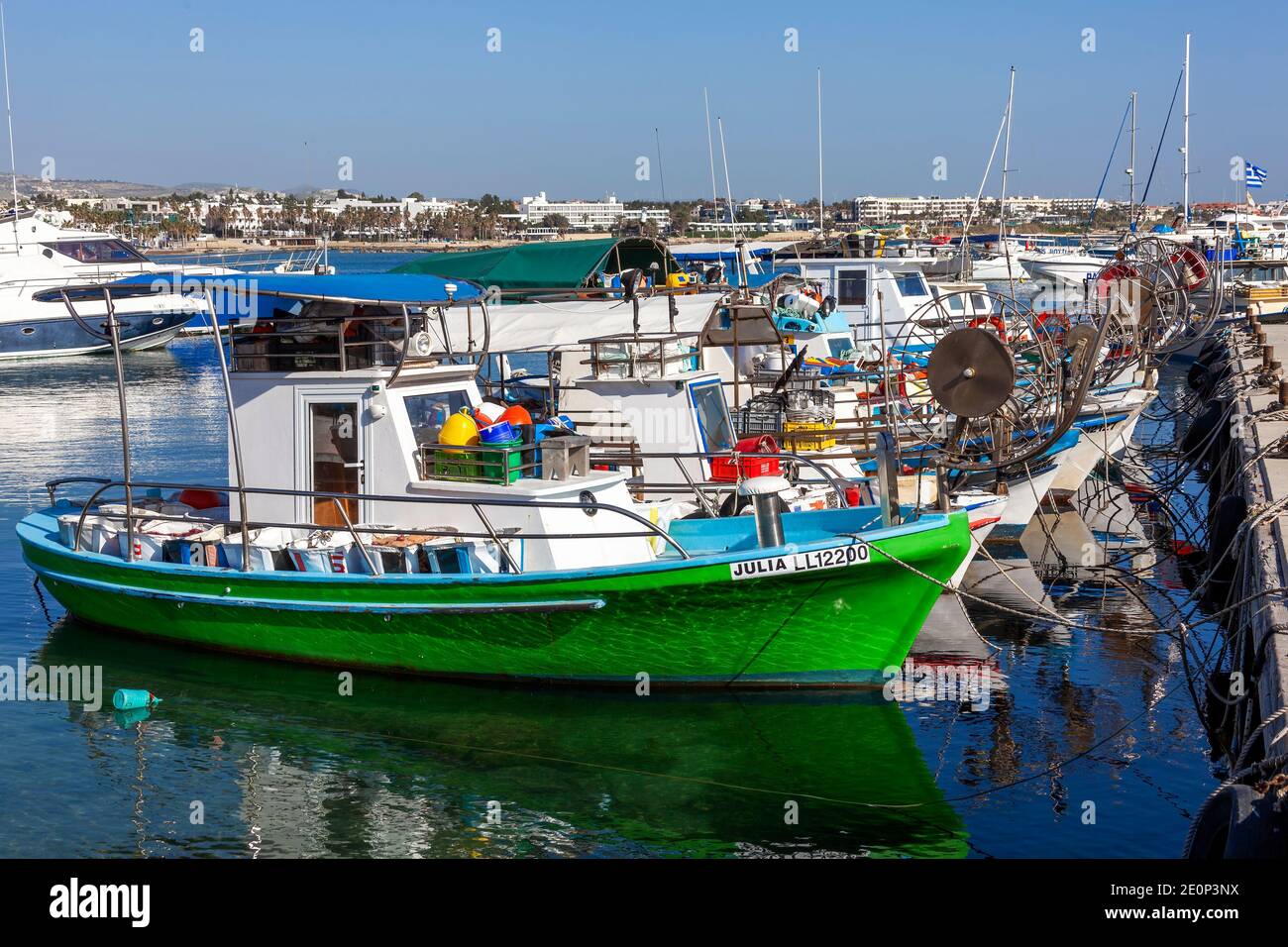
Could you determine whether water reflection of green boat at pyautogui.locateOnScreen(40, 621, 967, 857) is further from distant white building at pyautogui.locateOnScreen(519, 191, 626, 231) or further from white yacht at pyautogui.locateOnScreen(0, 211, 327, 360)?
distant white building at pyautogui.locateOnScreen(519, 191, 626, 231)

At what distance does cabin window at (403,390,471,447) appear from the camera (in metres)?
13.0

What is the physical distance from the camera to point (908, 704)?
40.5 ft

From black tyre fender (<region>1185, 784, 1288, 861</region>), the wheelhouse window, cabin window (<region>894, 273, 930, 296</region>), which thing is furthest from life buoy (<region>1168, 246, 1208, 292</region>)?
the wheelhouse window

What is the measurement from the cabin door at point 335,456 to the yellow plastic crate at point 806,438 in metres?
6.10

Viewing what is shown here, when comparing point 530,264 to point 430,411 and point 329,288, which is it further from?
point 329,288

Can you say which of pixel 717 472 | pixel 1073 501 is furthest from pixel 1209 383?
pixel 717 472

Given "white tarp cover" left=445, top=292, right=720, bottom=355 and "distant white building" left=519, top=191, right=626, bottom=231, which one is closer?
"white tarp cover" left=445, top=292, right=720, bottom=355

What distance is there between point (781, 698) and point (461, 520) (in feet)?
11.1

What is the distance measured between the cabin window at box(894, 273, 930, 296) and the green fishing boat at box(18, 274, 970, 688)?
1512cm

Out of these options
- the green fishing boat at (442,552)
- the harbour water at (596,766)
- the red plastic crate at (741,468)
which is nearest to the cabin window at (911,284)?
the red plastic crate at (741,468)

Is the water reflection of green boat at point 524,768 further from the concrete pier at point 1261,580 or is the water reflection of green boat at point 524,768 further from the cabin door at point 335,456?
the concrete pier at point 1261,580

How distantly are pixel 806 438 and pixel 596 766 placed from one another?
711cm

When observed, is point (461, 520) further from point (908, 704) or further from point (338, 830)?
point (908, 704)

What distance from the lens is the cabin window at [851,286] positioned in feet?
93.6
